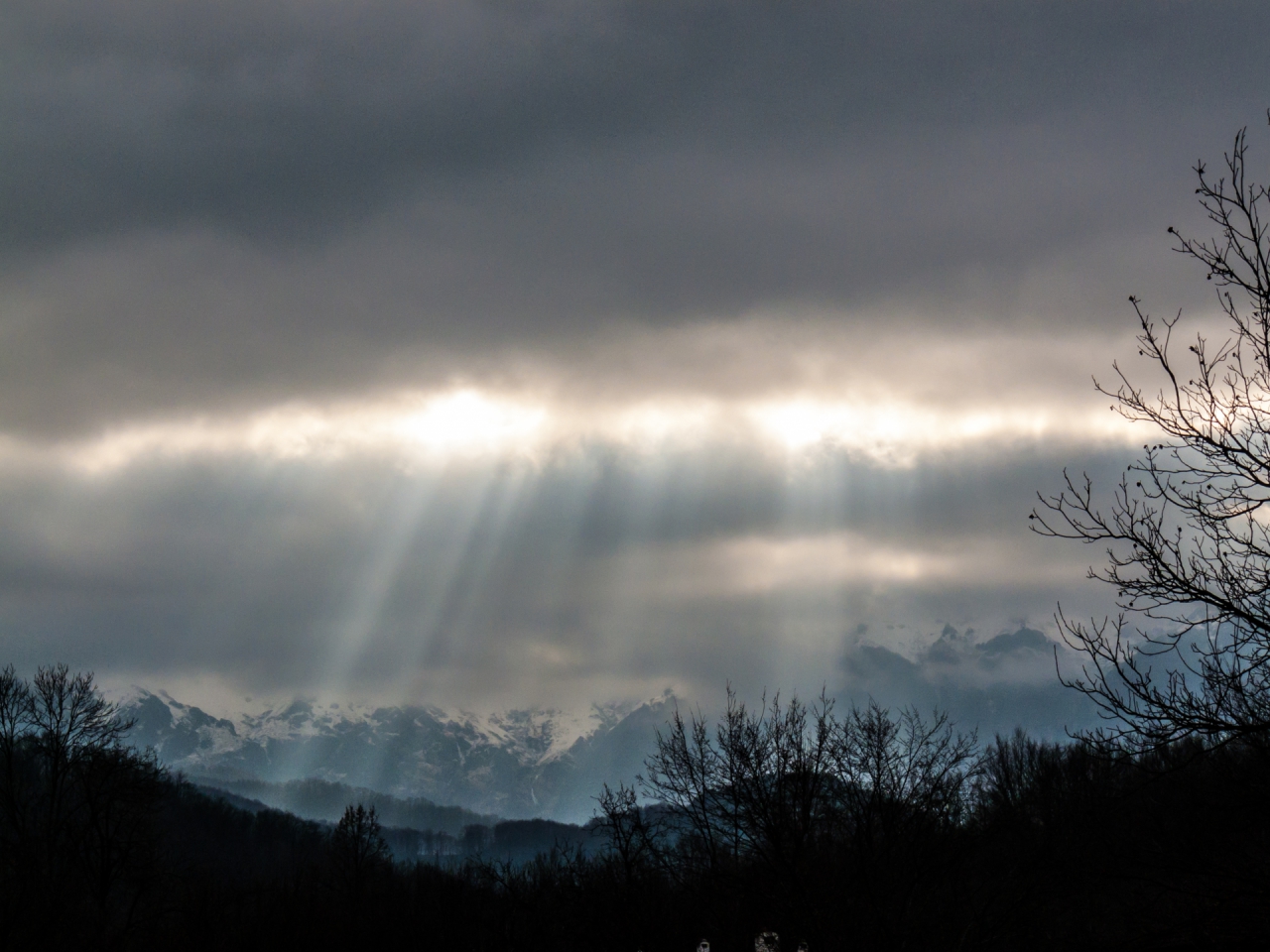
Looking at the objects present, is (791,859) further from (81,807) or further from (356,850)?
(356,850)

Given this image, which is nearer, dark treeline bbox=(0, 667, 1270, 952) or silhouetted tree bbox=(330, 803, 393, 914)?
dark treeline bbox=(0, 667, 1270, 952)

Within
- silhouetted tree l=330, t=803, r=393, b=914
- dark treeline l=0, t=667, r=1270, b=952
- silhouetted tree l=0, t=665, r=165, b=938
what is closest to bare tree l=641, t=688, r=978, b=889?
dark treeline l=0, t=667, r=1270, b=952

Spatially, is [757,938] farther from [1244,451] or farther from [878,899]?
[1244,451]

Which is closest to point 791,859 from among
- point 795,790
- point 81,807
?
point 795,790

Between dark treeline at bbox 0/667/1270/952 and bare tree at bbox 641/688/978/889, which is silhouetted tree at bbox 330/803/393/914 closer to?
dark treeline at bbox 0/667/1270/952

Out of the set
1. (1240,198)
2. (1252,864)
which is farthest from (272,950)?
(1240,198)

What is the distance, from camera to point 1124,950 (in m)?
11.7

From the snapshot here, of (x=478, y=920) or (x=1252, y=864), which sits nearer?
(x=1252, y=864)

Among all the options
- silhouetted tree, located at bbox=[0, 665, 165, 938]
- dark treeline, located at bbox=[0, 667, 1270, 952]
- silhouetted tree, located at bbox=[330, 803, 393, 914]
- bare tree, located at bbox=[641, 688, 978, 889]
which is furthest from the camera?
silhouetted tree, located at bbox=[330, 803, 393, 914]

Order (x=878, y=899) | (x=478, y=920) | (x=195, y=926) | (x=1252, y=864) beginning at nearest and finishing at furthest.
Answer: (x=1252, y=864), (x=878, y=899), (x=195, y=926), (x=478, y=920)

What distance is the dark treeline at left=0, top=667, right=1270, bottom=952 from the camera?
1438 cm

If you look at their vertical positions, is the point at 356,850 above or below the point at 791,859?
below

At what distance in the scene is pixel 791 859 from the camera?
31.1 m

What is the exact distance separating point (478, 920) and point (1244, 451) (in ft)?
179
